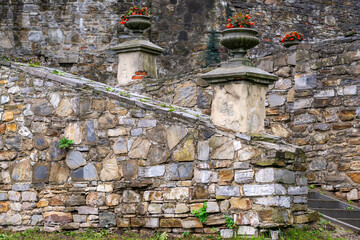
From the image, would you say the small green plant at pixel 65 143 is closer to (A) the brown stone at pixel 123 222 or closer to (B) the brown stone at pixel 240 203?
(A) the brown stone at pixel 123 222

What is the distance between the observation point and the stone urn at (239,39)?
6.65 m

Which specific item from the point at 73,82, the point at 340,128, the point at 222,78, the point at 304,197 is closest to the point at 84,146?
the point at 73,82

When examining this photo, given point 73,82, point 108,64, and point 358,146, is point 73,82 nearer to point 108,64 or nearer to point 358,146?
point 358,146

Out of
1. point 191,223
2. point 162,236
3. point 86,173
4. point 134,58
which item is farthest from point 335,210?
point 134,58

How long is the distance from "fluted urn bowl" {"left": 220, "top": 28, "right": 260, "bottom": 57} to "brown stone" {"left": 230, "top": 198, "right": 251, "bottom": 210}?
1.72 m

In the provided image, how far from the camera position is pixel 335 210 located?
772 cm

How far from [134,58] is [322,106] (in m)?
3.08

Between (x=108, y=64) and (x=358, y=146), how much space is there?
6560mm

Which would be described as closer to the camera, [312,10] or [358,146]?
[358,146]

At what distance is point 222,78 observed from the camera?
21.4 feet

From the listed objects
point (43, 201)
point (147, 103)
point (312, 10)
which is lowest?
point (43, 201)

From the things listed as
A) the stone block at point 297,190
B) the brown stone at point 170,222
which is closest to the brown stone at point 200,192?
the brown stone at point 170,222

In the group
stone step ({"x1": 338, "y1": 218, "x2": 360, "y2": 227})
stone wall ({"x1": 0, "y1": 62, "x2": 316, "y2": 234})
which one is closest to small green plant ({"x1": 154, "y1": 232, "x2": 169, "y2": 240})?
stone wall ({"x1": 0, "y1": 62, "x2": 316, "y2": 234})

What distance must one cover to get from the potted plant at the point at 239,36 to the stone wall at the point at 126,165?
2.95 feet
